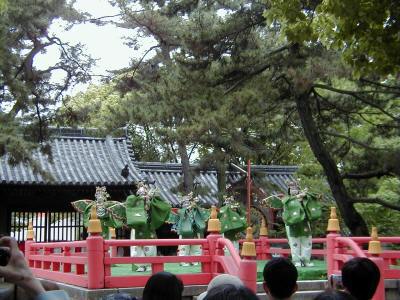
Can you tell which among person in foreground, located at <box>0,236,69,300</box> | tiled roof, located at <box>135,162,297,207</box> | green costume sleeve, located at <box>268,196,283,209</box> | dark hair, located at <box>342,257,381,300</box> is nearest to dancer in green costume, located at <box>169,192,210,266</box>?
green costume sleeve, located at <box>268,196,283,209</box>

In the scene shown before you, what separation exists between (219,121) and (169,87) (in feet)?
4.03

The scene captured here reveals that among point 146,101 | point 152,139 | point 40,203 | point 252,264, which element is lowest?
point 252,264

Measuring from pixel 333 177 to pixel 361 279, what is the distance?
7828 millimetres

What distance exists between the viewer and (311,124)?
1198cm

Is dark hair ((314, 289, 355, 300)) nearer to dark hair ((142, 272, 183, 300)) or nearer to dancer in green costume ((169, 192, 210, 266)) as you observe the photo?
dark hair ((142, 272, 183, 300))

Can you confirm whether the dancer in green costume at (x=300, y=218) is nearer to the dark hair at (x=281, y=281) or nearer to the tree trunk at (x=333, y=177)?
the tree trunk at (x=333, y=177)

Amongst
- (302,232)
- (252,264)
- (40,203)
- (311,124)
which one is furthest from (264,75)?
(40,203)

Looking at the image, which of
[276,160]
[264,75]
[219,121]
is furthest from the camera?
[276,160]

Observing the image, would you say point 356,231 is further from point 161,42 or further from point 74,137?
point 74,137

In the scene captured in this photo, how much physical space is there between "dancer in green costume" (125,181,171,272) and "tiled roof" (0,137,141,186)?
6162 millimetres

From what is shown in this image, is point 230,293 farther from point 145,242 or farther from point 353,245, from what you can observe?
point 353,245

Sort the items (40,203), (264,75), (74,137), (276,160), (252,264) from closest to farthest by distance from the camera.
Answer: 1. (252,264)
2. (264,75)
3. (40,203)
4. (74,137)
5. (276,160)

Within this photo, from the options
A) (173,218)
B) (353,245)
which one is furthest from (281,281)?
(173,218)

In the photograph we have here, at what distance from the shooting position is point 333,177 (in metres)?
11.8
